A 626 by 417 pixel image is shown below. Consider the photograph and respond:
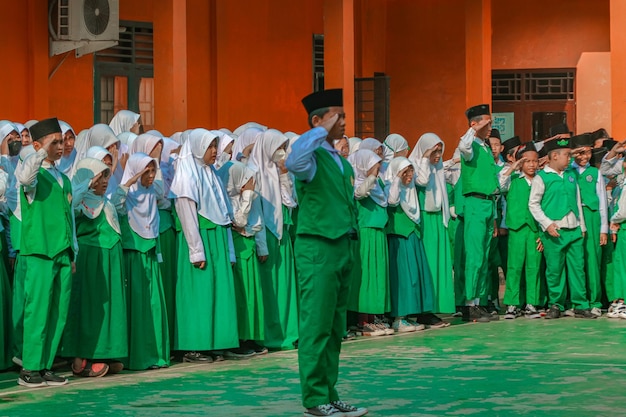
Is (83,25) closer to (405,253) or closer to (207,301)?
(405,253)

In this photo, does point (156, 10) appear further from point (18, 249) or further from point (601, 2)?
point (601, 2)

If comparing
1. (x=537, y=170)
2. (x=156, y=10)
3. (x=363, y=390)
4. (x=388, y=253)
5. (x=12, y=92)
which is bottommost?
(x=363, y=390)

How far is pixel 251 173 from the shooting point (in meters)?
10.0

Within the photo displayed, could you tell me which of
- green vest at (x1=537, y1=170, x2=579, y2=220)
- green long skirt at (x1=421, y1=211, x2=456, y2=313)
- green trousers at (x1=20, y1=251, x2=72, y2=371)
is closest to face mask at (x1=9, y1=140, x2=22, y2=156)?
green trousers at (x1=20, y1=251, x2=72, y2=371)

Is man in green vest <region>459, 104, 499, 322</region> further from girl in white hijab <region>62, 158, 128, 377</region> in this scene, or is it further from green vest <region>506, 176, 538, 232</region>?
girl in white hijab <region>62, 158, 128, 377</region>

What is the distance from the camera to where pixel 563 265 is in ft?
40.2

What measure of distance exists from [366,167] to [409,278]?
3.55 ft

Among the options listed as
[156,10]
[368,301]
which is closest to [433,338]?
[368,301]

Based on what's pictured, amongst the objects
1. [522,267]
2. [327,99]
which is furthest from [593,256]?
[327,99]

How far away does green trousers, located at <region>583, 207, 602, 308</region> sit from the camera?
12359mm

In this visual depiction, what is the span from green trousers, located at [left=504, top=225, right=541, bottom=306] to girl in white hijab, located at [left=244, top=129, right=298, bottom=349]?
8.73ft

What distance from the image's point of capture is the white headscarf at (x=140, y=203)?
9.22 m

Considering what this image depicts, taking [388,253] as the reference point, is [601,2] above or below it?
above

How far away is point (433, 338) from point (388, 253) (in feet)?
3.27
